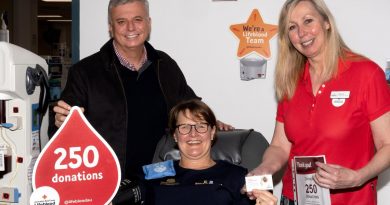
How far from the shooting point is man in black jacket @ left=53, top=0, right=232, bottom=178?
2.35 metres

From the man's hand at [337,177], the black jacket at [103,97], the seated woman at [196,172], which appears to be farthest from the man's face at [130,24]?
the man's hand at [337,177]

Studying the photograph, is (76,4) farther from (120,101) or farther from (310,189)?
(310,189)

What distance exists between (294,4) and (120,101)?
1.01 metres

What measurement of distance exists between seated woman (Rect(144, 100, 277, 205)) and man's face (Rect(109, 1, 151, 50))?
44 cm

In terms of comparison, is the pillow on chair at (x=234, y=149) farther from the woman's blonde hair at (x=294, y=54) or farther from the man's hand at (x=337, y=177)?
the man's hand at (x=337, y=177)

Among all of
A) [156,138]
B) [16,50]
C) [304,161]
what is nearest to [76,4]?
[16,50]

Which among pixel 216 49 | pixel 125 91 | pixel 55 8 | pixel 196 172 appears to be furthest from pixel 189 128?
pixel 55 8

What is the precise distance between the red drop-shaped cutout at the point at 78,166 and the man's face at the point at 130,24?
694 mm

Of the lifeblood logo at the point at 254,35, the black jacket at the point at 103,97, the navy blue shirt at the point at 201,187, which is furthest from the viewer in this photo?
the lifeblood logo at the point at 254,35

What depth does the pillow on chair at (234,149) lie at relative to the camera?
225 cm

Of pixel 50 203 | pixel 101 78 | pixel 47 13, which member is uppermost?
pixel 47 13

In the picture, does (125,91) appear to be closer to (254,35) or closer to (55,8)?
(254,35)

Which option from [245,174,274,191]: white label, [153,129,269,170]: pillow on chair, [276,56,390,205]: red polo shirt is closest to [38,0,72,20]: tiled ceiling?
[153,129,269,170]: pillow on chair

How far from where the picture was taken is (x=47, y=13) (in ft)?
55.6
